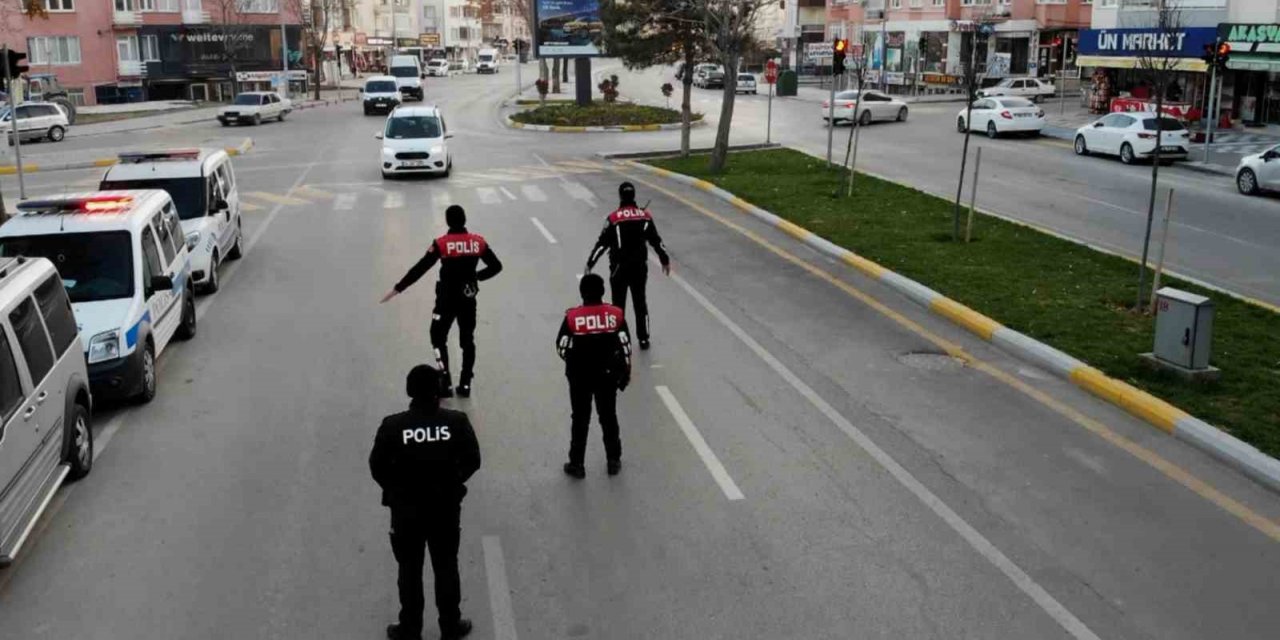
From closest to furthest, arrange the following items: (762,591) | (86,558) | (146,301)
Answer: (762,591)
(86,558)
(146,301)

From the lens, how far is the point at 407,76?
213 feet

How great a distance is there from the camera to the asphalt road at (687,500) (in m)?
6.62

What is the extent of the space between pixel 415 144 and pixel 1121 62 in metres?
30.1

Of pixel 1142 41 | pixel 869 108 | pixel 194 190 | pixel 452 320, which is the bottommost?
pixel 452 320

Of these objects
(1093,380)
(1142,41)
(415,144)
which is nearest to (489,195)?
(415,144)

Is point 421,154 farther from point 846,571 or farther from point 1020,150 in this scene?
point 846,571

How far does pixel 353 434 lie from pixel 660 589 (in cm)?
387

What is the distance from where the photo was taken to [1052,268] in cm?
1609

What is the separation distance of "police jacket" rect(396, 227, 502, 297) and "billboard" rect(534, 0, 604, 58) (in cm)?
4050

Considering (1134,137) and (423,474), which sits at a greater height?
(1134,137)

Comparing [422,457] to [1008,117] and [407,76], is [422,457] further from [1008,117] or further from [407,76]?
[407,76]

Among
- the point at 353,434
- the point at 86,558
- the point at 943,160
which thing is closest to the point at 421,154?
the point at 943,160

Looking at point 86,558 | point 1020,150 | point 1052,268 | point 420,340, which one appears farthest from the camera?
point 1020,150

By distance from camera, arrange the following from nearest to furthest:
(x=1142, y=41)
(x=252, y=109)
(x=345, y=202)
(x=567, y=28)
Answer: (x=345, y=202), (x=1142, y=41), (x=252, y=109), (x=567, y=28)
